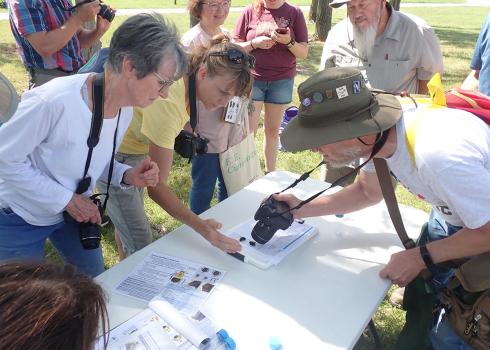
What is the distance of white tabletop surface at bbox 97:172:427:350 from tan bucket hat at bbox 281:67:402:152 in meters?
0.49

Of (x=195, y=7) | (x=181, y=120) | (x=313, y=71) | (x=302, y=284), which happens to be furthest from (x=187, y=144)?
(x=313, y=71)

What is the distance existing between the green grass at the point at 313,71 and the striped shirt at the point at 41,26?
3.18 feet

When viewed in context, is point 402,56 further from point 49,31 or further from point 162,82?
point 49,31

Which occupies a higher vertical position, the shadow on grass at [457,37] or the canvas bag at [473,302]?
the canvas bag at [473,302]

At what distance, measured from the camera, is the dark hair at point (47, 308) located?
708 mm

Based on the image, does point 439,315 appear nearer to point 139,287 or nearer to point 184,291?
point 184,291

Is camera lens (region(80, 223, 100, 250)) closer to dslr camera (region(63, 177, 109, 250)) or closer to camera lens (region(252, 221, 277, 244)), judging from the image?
dslr camera (region(63, 177, 109, 250))

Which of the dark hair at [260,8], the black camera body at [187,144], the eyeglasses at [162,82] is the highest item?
the eyeglasses at [162,82]

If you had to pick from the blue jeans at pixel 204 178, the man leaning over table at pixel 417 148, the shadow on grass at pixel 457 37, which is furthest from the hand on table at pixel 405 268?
the shadow on grass at pixel 457 37

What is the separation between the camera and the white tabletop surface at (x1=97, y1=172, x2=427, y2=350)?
139 centimetres

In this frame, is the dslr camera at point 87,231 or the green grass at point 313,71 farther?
the green grass at point 313,71

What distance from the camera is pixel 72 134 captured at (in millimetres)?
1486

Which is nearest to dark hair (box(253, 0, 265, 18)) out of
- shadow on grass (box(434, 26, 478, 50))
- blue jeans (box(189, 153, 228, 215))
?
blue jeans (box(189, 153, 228, 215))

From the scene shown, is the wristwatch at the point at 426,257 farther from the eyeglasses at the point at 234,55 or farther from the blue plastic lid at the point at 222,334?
the eyeglasses at the point at 234,55
